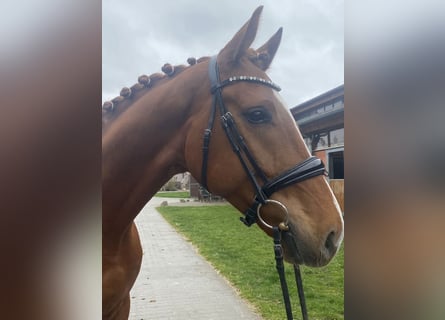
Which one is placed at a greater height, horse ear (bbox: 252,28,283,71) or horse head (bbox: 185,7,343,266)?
horse ear (bbox: 252,28,283,71)

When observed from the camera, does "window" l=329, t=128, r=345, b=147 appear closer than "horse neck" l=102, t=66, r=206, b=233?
No

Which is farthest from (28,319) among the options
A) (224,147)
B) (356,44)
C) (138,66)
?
(356,44)

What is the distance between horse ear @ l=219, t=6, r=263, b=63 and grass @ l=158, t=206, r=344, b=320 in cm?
97

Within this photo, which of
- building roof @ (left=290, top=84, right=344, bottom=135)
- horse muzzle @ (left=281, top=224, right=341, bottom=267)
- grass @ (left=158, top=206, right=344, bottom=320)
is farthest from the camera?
grass @ (left=158, top=206, right=344, bottom=320)

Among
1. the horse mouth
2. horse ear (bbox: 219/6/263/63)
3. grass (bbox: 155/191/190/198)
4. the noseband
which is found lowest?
the horse mouth

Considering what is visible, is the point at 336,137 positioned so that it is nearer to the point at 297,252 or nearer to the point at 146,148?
the point at 297,252

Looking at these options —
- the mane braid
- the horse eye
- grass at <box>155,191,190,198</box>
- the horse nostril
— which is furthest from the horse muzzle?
the mane braid

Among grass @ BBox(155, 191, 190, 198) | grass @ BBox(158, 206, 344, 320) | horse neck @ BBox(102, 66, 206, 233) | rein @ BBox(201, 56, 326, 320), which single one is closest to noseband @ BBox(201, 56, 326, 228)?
rein @ BBox(201, 56, 326, 320)

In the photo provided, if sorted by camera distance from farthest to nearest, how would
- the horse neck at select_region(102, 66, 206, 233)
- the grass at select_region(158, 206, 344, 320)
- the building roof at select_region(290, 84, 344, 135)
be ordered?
1. the grass at select_region(158, 206, 344, 320)
2. the building roof at select_region(290, 84, 344, 135)
3. the horse neck at select_region(102, 66, 206, 233)

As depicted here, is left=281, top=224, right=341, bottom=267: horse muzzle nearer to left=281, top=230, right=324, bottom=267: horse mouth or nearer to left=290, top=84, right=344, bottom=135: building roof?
left=281, top=230, right=324, bottom=267: horse mouth

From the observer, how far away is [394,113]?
980 mm

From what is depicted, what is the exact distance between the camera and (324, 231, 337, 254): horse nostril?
107 cm

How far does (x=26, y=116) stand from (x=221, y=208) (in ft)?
4.31

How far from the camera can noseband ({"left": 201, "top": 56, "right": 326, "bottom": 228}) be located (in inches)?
42.7
